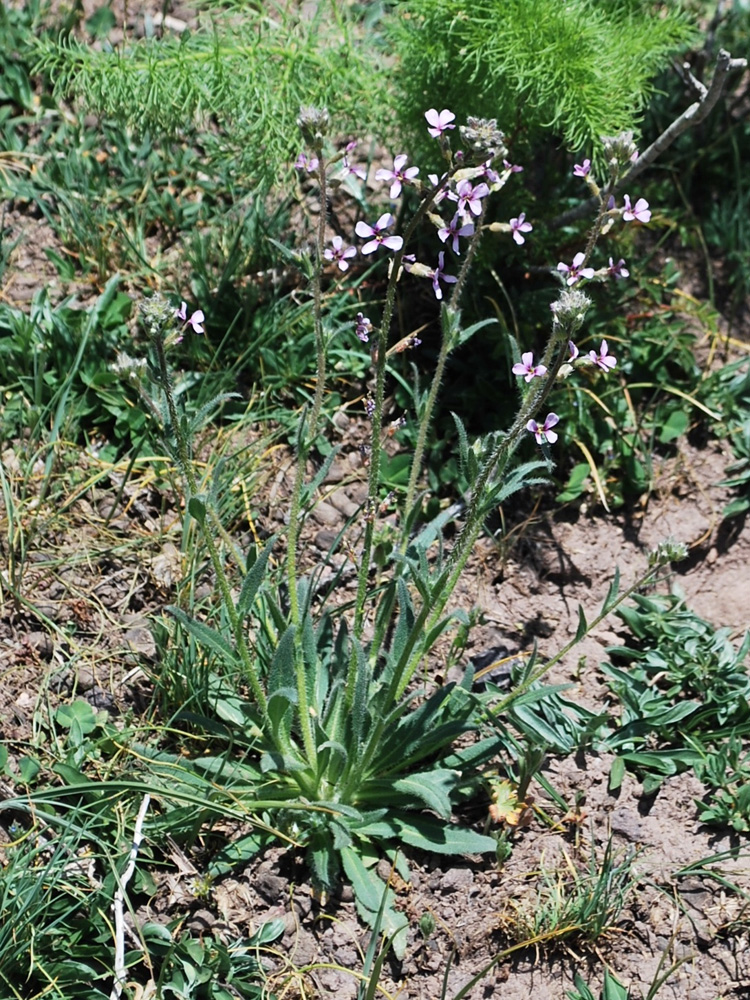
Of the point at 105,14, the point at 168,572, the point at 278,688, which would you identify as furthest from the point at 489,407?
the point at 105,14

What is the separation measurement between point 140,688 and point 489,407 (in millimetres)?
1471

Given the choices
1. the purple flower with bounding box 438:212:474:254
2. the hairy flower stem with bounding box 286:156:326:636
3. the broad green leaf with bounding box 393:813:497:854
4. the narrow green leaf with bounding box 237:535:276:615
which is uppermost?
the purple flower with bounding box 438:212:474:254

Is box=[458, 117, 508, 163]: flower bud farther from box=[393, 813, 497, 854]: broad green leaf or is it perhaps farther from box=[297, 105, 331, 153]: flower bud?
box=[393, 813, 497, 854]: broad green leaf

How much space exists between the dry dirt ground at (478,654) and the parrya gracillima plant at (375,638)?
0.14 metres

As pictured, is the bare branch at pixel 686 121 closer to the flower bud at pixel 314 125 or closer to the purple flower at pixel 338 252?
the purple flower at pixel 338 252

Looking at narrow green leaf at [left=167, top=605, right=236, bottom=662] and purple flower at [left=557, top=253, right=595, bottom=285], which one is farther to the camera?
narrow green leaf at [left=167, top=605, right=236, bottom=662]

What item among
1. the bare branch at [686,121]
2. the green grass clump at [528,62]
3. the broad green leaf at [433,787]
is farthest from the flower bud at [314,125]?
the broad green leaf at [433,787]

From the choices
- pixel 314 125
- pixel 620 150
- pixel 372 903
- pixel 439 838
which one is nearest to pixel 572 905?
pixel 439 838

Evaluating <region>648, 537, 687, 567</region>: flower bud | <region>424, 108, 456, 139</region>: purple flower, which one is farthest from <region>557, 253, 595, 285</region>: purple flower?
<region>648, 537, 687, 567</region>: flower bud


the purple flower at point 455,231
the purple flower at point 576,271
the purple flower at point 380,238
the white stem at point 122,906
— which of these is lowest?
the white stem at point 122,906

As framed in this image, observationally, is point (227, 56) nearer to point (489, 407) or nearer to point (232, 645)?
point (489, 407)

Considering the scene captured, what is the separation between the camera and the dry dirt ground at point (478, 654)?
2.42m

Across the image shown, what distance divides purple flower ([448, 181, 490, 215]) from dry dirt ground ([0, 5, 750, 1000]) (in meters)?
1.31

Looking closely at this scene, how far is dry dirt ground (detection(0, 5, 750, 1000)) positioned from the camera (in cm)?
242
